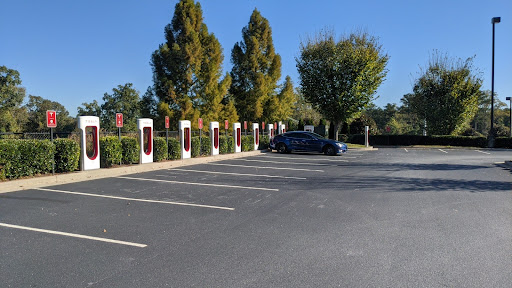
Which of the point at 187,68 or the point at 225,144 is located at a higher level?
the point at 187,68

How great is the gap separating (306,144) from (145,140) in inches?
429

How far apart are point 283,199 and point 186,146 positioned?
31.9 feet

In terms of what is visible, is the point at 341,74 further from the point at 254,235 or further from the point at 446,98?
the point at 254,235

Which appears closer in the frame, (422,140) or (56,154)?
(56,154)

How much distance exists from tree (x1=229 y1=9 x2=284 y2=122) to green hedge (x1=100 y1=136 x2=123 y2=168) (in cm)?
1858

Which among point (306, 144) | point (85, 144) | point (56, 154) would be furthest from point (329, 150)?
point (56, 154)

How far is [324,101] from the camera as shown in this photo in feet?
102

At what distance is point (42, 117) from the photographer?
4612 centimetres

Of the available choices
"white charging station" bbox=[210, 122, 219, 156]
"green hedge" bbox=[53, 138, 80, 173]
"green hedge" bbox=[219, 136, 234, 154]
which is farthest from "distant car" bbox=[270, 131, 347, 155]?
"green hedge" bbox=[53, 138, 80, 173]

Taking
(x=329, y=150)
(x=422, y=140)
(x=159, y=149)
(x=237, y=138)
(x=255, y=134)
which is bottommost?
(x=329, y=150)

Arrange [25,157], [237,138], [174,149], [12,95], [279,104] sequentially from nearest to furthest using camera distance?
[25,157] < [174,149] < [237,138] < [279,104] < [12,95]

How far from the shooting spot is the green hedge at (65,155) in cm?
1079

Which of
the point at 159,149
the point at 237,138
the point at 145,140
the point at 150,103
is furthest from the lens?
the point at 150,103

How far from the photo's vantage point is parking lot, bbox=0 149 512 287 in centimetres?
389
